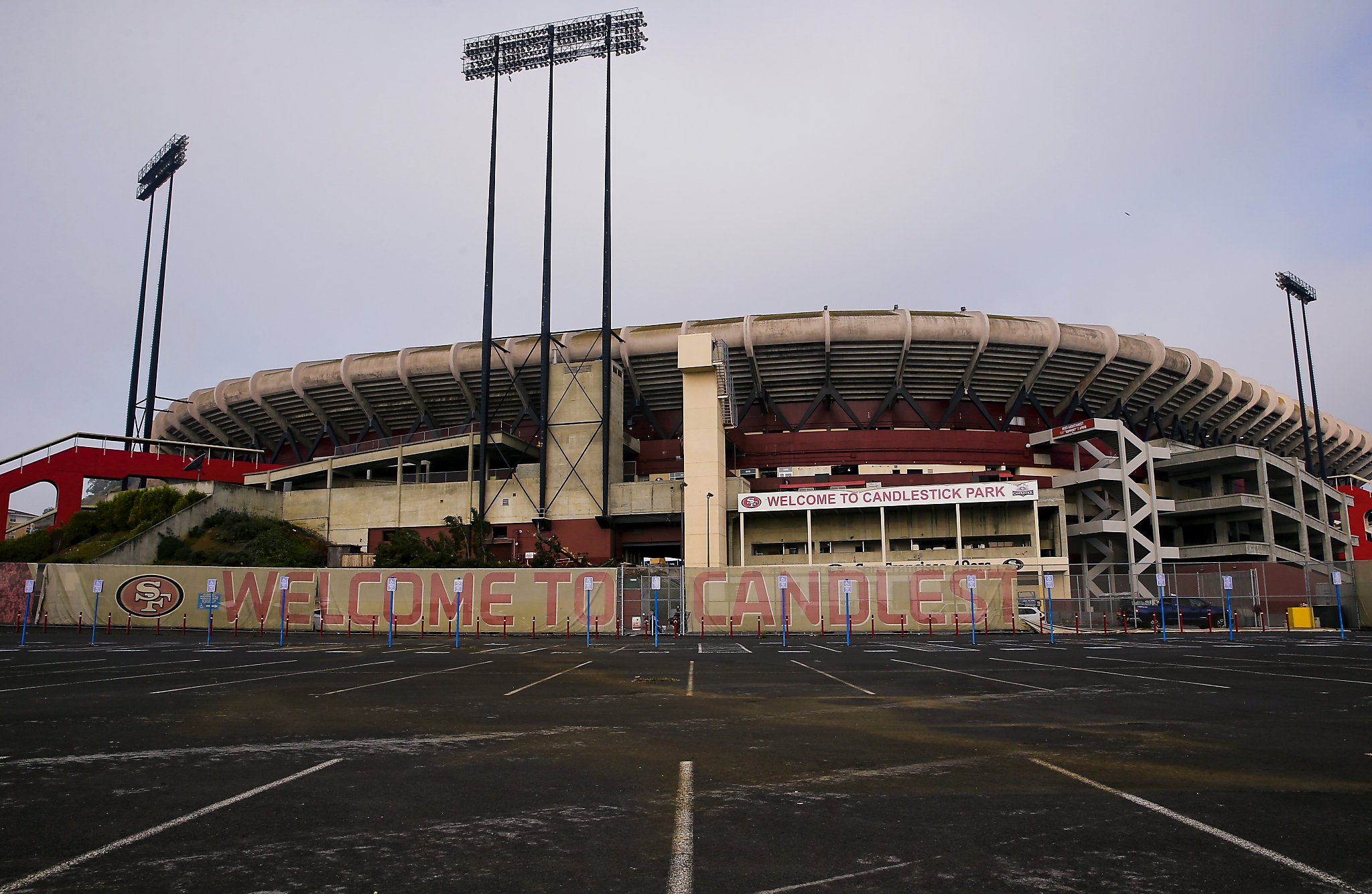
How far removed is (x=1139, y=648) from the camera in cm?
2509

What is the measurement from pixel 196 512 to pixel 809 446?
41.8m

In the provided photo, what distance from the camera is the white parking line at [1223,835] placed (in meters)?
4.79

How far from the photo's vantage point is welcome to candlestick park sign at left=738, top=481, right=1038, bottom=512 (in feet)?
175

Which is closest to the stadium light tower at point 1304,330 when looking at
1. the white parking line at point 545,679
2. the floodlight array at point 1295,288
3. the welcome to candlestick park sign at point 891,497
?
the floodlight array at point 1295,288

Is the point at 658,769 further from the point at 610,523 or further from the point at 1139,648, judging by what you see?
the point at 610,523

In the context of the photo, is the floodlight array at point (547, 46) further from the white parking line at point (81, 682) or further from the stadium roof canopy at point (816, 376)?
the white parking line at point (81, 682)

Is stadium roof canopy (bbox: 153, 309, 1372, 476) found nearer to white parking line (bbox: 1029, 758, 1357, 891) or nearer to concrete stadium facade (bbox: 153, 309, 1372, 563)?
concrete stadium facade (bbox: 153, 309, 1372, 563)

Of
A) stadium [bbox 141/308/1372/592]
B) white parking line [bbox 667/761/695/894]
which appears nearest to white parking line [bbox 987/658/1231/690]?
white parking line [bbox 667/761/695/894]

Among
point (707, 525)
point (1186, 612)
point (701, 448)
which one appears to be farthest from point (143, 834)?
point (701, 448)

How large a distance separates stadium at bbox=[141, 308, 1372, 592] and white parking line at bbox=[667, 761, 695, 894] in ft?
151

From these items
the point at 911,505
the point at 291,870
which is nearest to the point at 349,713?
the point at 291,870

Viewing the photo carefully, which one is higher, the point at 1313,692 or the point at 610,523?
the point at 610,523

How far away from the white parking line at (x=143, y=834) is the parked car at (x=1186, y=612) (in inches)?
1532

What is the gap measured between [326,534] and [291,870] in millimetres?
60012
